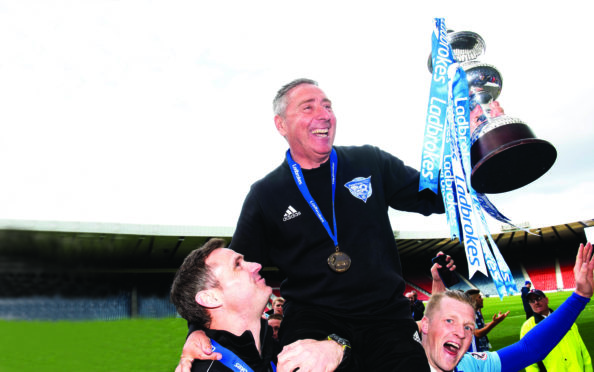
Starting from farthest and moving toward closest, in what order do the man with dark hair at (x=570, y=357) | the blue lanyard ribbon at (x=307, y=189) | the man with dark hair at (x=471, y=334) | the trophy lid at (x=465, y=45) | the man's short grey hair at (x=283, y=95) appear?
1. the man with dark hair at (x=570, y=357)
2. the trophy lid at (x=465, y=45)
3. the man with dark hair at (x=471, y=334)
4. the man's short grey hair at (x=283, y=95)
5. the blue lanyard ribbon at (x=307, y=189)

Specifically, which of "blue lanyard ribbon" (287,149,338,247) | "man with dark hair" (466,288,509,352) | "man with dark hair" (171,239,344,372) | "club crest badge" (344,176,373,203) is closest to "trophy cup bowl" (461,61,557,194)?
"club crest badge" (344,176,373,203)

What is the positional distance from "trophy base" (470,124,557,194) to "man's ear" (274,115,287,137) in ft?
4.19

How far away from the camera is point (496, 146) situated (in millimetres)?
2510

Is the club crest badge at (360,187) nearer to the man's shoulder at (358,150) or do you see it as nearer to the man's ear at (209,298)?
the man's shoulder at (358,150)

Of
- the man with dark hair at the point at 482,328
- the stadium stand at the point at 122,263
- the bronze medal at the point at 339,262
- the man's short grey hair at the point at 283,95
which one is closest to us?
the bronze medal at the point at 339,262

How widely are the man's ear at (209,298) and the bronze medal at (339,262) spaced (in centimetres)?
74

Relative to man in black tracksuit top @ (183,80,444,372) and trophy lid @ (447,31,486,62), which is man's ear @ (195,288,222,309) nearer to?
man in black tracksuit top @ (183,80,444,372)

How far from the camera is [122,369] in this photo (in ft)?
33.8

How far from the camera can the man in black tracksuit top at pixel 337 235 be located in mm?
1944

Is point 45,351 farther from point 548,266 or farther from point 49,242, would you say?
point 548,266

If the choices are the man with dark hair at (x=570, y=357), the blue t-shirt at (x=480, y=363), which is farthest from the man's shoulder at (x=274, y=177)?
the man with dark hair at (x=570, y=357)

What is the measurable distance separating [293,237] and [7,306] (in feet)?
15.5

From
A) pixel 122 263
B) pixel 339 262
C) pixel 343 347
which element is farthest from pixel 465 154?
pixel 122 263

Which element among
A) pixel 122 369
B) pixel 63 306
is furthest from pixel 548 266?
pixel 63 306
